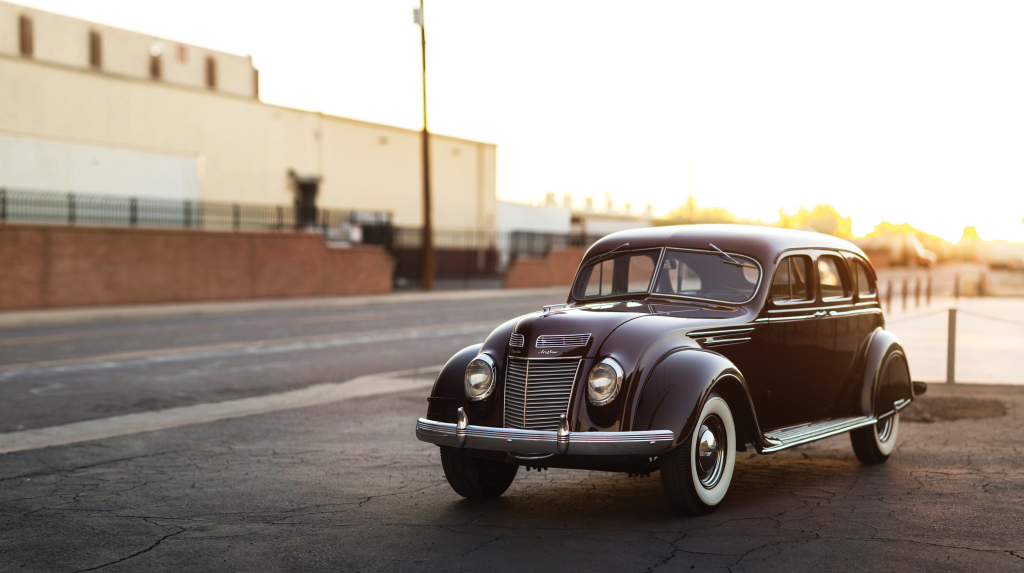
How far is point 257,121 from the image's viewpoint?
41.2 m

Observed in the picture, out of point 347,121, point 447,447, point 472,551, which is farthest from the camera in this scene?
point 347,121

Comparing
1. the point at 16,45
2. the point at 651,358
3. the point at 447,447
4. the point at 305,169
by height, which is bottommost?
the point at 447,447

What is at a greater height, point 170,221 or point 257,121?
point 257,121

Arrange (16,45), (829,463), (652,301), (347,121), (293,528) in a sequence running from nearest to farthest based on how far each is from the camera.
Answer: (293,528)
(652,301)
(829,463)
(16,45)
(347,121)

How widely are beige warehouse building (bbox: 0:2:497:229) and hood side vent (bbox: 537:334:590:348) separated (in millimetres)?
32365

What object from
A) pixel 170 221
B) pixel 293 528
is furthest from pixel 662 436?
pixel 170 221

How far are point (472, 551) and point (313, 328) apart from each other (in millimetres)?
14412

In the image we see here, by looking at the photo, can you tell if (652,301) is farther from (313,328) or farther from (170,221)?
(170,221)

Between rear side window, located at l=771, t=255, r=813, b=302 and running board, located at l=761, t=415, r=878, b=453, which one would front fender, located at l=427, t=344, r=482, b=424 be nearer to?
running board, located at l=761, t=415, r=878, b=453

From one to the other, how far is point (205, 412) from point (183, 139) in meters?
A: 31.6

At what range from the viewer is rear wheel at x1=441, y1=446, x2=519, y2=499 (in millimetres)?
5879

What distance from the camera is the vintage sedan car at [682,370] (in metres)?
5.27

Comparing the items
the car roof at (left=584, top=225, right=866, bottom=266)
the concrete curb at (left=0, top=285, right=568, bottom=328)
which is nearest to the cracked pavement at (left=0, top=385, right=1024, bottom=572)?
the car roof at (left=584, top=225, right=866, bottom=266)

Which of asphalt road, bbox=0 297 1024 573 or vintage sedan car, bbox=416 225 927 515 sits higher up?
vintage sedan car, bbox=416 225 927 515
